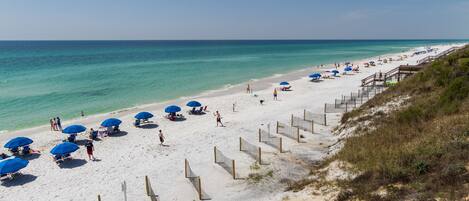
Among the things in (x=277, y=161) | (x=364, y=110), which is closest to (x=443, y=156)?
(x=277, y=161)

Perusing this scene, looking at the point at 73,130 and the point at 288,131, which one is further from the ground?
the point at 73,130

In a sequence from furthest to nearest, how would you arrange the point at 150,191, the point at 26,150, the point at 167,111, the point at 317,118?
the point at 167,111 < the point at 317,118 < the point at 26,150 < the point at 150,191

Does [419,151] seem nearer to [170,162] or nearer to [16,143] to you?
[170,162]

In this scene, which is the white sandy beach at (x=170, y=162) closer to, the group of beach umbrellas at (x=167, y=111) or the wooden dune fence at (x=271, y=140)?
the wooden dune fence at (x=271, y=140)

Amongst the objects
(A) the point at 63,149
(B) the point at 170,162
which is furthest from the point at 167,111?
(B) the point at 170,162

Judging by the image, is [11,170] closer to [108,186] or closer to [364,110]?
[108,186]

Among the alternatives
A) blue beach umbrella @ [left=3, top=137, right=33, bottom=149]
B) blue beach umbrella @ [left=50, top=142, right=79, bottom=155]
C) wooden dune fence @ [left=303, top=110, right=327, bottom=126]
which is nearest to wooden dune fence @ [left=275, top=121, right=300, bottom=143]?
wooden dune fence @ [left=303, top=110, right=327, bottom=126]

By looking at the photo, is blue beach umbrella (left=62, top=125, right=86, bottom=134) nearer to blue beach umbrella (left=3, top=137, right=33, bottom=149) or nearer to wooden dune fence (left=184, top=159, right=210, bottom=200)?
blue beach umbrella (left=3, top=137, right=33, bottom=149)

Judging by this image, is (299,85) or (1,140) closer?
(1,140)
